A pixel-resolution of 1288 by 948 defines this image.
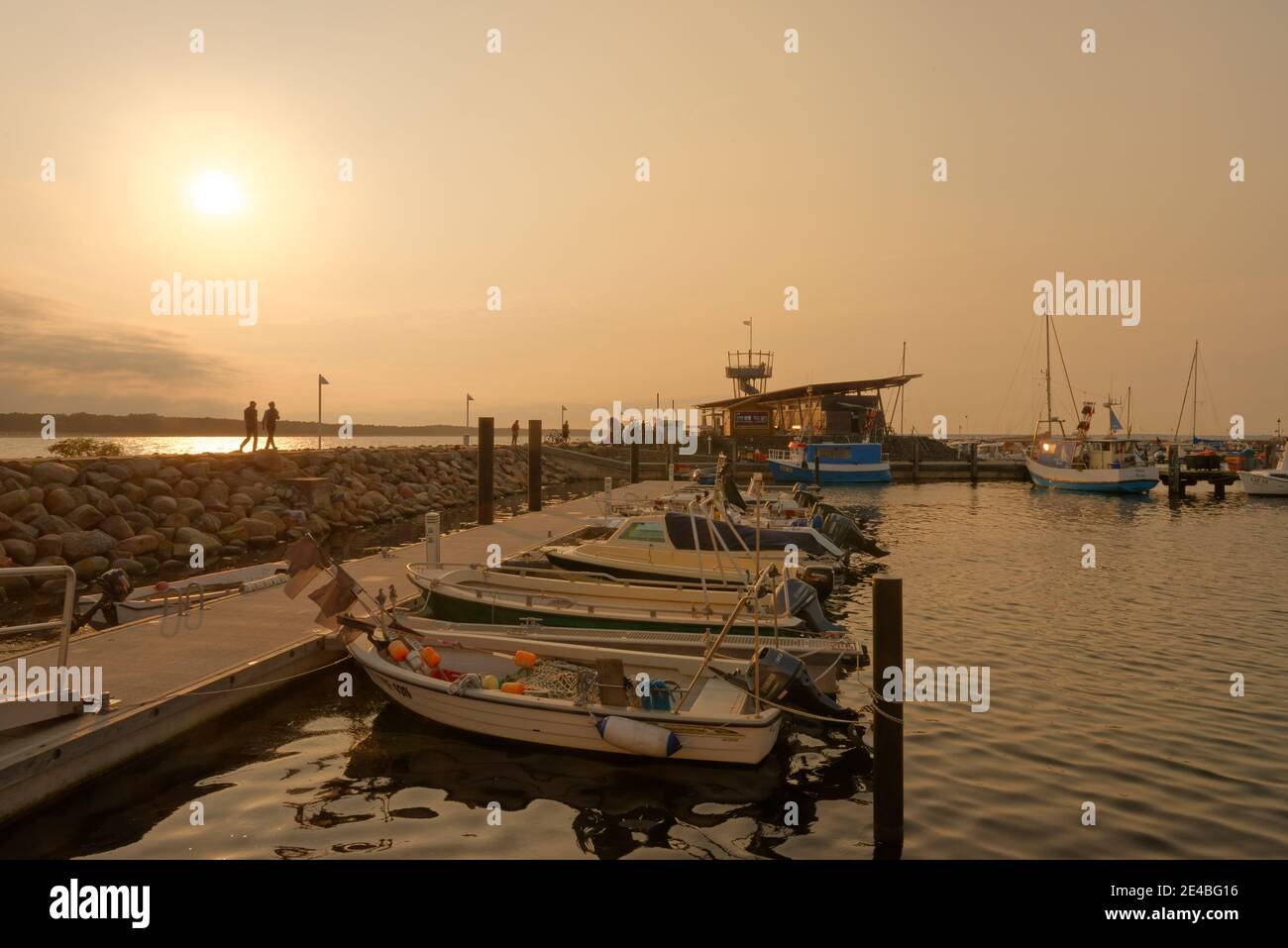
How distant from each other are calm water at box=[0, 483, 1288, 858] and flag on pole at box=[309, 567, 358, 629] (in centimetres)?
150

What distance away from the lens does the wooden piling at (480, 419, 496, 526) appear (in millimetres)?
27969

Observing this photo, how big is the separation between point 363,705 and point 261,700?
1346 mm

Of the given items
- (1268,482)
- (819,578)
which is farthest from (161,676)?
(1268,482)

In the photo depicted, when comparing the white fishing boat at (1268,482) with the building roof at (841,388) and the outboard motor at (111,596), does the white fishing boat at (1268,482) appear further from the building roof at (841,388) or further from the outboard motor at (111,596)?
the outboard motor at (111,596)

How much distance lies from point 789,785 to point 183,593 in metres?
10.5

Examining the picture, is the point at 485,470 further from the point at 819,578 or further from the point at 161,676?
the point at 161,676

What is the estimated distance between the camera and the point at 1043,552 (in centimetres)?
2845

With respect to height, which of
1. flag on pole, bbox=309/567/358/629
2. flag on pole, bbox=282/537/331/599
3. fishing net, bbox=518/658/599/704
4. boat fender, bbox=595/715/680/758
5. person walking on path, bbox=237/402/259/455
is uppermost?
person walking on path, bbox=237/402/259/455

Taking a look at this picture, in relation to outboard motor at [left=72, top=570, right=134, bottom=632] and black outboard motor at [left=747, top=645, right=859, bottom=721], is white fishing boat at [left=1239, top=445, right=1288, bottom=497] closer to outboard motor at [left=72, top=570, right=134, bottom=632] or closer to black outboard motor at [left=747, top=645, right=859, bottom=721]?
black outboard motor at [left=747, top=645, right=859, bottom=721]

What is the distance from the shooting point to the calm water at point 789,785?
25.8 feet

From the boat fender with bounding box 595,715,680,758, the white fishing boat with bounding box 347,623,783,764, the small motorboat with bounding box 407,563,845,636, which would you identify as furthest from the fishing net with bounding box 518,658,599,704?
the small motorboat with bounding box 407,563,845,636

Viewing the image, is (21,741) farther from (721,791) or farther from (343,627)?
(721,791)
